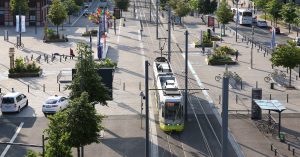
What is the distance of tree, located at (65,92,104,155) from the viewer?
27.5 m

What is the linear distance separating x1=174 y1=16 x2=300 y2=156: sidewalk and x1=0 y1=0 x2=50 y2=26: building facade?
109 ft

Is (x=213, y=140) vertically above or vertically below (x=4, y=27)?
below

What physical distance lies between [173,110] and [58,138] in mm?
11588

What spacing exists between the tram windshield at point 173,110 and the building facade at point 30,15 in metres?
69.3

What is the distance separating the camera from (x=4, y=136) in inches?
1371

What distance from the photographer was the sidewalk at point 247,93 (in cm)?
3341

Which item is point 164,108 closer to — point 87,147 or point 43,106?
point 87,147

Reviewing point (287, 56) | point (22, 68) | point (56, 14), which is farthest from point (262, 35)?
point (22, 68)

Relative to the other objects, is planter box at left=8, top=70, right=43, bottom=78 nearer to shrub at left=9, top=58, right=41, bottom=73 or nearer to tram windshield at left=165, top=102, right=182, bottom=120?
shrub at left=9, top=58, right=41, bottom=73

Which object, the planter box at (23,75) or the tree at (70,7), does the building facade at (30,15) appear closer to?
the tree at (70,7)

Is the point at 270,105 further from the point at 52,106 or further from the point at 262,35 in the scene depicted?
the point at 262,35

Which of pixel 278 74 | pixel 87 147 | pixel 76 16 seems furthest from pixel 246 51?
pixel 76 16

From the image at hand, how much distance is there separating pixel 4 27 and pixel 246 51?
47.2 metres

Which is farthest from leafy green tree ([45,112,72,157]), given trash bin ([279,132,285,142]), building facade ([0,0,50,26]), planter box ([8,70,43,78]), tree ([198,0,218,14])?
tree ([198,0,218,14])
